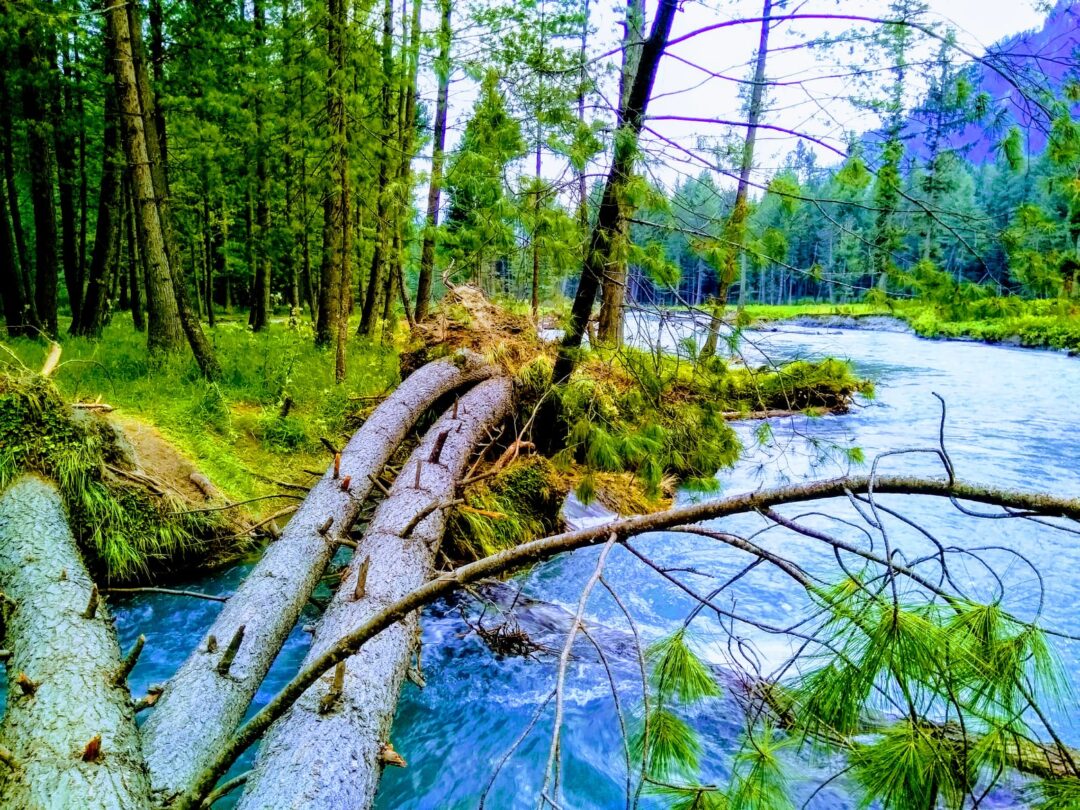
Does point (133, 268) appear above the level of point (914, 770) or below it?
above

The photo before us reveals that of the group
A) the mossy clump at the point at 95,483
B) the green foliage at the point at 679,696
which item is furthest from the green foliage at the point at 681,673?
the mossy clump at the point at 95,483

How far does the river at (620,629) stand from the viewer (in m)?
2.95

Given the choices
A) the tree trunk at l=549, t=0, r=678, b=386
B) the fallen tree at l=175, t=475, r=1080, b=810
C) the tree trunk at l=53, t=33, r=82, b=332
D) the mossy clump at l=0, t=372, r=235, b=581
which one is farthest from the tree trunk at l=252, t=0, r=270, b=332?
the fallen tree at l=175, t=475, r=1080, b=810

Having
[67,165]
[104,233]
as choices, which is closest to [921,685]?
[104,233]

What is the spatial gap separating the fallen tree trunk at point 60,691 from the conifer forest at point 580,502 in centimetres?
2

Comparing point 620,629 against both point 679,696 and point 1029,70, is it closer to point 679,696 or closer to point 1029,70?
point 679,696

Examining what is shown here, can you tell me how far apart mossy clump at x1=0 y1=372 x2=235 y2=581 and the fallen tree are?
3094mm

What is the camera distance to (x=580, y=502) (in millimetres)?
4754

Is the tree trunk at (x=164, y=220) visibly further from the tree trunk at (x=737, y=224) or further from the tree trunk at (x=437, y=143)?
the tree trunk at (x=737, y=224)

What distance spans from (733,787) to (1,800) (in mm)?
2158

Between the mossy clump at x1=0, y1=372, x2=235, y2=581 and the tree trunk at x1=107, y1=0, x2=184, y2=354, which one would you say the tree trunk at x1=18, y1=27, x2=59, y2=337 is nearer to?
the tree trunk at x1=107, y1=0, x2=184, y2=354

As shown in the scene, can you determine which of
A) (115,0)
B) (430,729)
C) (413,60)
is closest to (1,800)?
(430,729)

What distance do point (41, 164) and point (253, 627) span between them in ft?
35.0

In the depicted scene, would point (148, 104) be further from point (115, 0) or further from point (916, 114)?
point (916, 114)
